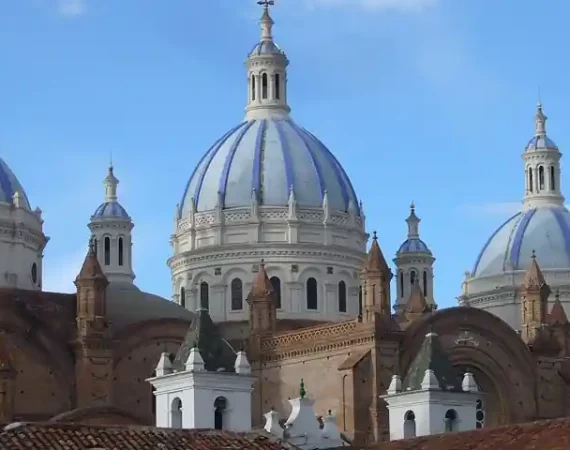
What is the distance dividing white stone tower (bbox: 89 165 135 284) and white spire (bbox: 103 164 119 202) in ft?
3.06

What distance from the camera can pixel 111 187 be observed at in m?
84.4

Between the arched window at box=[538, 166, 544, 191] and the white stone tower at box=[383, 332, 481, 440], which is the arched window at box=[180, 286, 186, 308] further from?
the white stone tower at box=[383, 332, 481, 440]

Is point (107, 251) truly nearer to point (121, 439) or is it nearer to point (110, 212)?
point (110, 212)

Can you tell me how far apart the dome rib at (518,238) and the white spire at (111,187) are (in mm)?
19430

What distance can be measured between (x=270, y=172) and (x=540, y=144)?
18330 millimetres

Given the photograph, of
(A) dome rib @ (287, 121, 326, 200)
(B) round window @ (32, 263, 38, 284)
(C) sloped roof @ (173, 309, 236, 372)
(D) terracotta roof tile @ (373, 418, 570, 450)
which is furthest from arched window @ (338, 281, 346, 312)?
(D) terracotta roof tile @ (373, 418, 570, 450)

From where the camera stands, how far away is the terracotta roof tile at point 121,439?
123 feet

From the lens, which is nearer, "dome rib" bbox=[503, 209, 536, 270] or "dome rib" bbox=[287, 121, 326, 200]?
"dome rib" bbox=[287, 121, 326, 200]

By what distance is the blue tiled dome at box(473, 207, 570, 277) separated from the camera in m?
89.8

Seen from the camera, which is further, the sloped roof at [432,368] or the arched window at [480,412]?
the arched window at [480,412]

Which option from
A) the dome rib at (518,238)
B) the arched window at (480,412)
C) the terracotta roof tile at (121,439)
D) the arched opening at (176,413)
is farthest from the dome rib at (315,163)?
the terracotta roof tile at (121,439)

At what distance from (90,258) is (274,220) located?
14047mm

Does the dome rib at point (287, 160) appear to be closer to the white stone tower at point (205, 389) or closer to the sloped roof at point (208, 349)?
the sloped roof at point (208, 349)

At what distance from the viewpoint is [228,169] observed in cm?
8319
